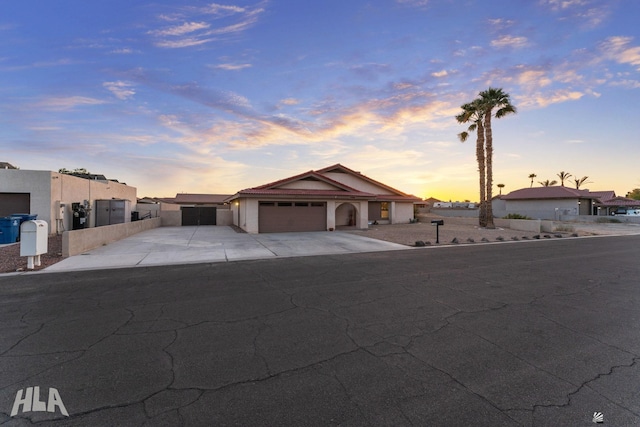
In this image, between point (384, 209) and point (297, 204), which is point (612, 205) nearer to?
point (384, 209)

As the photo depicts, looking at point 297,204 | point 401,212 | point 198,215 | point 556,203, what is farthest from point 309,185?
point 556,203

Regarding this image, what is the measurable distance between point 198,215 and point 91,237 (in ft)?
54.9

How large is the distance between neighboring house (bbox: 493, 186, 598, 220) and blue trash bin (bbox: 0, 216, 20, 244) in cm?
5359

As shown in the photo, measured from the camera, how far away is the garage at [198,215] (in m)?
28.1

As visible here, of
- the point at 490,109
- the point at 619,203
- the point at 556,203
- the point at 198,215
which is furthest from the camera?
the point at 619,203

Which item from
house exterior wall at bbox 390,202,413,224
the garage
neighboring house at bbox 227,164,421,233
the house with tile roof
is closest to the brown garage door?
neighboring house at bbox 227,164,421,233

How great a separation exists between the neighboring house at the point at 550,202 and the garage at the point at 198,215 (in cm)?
4413

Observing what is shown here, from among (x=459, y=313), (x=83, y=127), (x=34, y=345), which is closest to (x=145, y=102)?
(x=83, y=127)

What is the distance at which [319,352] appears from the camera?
3543 millimetres

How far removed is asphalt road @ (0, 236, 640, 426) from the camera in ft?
8.14

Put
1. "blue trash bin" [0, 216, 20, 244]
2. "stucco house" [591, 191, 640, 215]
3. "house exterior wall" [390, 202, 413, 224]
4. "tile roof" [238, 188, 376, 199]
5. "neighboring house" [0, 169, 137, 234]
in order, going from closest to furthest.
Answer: "blue trash bin" [0, 216, 20, 244], "neighboring house" [0, 169, 137, 234], "tile roof" [238, 188, 376, 199], "house exterior wall" [390, 202, 413, 224], "stucco house" [591, 191, 640, 215]

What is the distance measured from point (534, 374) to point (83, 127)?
2286 cm

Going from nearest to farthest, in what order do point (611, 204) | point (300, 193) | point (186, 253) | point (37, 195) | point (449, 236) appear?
point (186, 253) → point (37, 195) → point (449, 236) → point (300, 193) → point (611, 204)

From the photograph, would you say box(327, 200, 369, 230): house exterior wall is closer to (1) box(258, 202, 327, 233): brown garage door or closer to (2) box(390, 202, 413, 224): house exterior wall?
(1) box(258, 202, 327, 233): brown garage door
